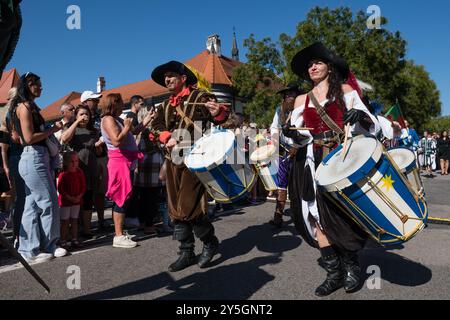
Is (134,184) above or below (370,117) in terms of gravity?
below

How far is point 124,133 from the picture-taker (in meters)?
4.28

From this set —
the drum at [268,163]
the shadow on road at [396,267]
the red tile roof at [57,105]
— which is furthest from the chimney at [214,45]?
the shadow on road at [396,267]

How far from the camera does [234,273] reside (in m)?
3.42

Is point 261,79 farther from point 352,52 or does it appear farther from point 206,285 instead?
point 206,285

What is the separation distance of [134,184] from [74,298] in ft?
8.30

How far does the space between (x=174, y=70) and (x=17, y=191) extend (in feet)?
7.24

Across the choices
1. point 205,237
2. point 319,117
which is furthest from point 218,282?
point 319,117

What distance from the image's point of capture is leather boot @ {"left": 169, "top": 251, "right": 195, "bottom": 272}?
A: 3566 millimetres

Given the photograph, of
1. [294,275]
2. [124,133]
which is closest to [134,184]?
[124,133]

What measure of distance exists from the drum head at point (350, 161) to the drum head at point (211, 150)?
845mm

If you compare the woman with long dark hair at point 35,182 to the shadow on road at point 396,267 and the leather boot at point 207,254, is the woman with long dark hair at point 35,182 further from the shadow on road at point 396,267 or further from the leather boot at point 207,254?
the shadow on road at point 396,267

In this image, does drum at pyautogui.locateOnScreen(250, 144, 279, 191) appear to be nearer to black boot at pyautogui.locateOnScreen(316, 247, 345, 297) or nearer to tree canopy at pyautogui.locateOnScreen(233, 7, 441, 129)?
black boot at pyautogui.locateOnScreen(316, 247, 345, 297)

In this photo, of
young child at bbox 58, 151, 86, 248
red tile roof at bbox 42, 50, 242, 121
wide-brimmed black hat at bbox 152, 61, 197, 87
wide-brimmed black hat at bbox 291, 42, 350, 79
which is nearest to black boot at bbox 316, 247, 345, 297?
wide-brimmed black hat at bbox 291, 42, 350, 79
